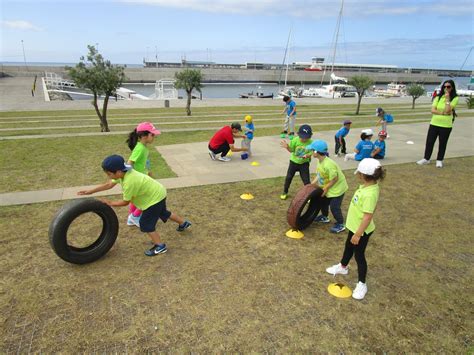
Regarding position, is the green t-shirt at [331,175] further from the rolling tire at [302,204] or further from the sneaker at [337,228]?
the sneaker at [337,228]

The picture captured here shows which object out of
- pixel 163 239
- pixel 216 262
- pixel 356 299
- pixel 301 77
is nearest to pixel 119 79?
pixel 163 239

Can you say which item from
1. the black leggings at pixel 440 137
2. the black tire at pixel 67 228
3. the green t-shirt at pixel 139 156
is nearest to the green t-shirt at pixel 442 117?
the black leggings at pixel 440 137

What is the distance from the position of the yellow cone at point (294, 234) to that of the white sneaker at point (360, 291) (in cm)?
150

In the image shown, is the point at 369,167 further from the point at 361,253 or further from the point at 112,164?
the point at 112,164

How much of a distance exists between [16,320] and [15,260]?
52.1 inches

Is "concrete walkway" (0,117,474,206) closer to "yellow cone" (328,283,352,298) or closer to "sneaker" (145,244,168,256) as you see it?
"sneaker" (145,244,168,256)

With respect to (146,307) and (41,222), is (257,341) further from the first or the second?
Answer: (41,222)

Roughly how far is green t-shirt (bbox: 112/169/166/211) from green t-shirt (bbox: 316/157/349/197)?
255cm

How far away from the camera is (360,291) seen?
3.95 meters

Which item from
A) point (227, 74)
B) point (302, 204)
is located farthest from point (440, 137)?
point (227, 74)

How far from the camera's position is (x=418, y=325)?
356cm

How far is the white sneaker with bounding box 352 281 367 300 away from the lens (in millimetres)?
3934

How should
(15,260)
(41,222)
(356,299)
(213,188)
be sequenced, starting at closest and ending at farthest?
(356,299) → (15,260) → (41,222) → (213,188)

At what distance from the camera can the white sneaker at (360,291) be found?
393cm
